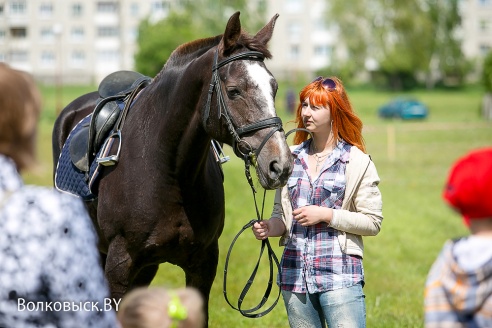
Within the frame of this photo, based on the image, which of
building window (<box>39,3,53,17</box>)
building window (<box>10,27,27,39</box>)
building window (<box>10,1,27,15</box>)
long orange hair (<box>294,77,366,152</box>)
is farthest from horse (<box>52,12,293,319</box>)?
building window (<box>10,27,27,39</box>)

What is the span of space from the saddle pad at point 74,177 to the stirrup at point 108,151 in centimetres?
13

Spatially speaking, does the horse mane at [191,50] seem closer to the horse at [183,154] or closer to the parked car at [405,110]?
the horse at [183,154]

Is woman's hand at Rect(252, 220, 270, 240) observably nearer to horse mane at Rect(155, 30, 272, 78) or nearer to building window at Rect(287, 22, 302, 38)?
horse mane at Rect(155, 30, 272, 78)

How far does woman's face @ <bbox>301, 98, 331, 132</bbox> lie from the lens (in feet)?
14.4

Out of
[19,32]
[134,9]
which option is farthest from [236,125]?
[19,32]

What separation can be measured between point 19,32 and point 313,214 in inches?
3647

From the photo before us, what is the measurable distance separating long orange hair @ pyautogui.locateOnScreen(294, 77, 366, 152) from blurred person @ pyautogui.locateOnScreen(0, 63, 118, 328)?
82.5 inches

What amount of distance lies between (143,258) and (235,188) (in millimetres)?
11431

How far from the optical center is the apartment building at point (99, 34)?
89062 millimetres

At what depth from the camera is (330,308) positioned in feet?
14.0

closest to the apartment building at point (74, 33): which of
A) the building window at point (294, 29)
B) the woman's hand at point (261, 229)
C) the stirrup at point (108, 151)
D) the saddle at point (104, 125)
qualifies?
the building window at point (294, 29)

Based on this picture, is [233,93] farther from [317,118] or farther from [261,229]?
[261,229]

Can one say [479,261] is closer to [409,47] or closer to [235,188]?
[235,188]

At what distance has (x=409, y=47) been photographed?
2670 inches
